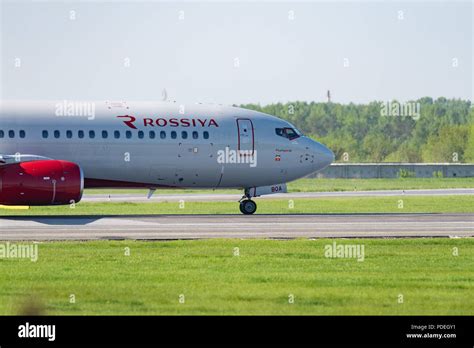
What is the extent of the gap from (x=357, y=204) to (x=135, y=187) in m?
16.4

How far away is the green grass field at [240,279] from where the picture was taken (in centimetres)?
1959

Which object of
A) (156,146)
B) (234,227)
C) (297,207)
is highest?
(156,146)

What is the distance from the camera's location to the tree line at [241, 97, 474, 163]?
140m

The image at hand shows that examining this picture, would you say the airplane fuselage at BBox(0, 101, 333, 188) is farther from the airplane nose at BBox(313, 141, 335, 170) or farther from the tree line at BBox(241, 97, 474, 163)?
the tree line at BBox(241, 97, 474, 163)

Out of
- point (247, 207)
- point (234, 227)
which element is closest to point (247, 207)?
point (247, 207)

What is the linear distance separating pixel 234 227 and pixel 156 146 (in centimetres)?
803

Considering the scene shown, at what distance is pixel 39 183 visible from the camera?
3800 cm

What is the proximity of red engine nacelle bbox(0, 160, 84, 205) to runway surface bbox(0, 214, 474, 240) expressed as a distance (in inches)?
27.6

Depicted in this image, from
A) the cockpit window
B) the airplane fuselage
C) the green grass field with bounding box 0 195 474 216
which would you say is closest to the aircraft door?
the airplane fuselage

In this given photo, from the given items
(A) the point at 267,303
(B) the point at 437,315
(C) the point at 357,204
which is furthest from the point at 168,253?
(C) the point at 357,204

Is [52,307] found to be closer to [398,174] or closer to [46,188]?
[46,188]

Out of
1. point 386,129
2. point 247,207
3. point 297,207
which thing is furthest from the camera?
point 386,129

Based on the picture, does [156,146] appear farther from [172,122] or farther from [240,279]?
[240,279]
